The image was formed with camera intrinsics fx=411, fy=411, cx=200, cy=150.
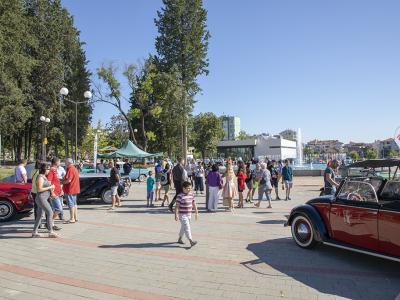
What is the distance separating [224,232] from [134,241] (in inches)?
87.7

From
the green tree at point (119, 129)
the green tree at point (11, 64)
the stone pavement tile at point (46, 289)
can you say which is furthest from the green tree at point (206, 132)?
the stone pavement tile at point (46, 289)

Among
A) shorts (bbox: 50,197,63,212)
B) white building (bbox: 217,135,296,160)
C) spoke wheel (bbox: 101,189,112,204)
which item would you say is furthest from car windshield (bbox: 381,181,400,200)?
white building (bbox: 217,135,296,160)

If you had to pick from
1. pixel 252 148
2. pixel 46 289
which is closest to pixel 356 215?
pixel 46 289

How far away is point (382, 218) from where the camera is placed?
6406 millimetres

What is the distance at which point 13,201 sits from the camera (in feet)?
38.1

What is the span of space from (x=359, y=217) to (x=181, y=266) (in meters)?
3.08

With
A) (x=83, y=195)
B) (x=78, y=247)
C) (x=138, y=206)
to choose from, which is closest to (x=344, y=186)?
(x=78, y=247)

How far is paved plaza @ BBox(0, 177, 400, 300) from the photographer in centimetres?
A: 559

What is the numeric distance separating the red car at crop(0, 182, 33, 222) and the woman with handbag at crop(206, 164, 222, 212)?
17.9ft

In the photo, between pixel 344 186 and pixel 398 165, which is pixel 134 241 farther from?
pixel 398 165

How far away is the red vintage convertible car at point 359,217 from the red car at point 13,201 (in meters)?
7.64

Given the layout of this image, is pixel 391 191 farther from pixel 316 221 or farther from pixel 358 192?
pixel 316 221

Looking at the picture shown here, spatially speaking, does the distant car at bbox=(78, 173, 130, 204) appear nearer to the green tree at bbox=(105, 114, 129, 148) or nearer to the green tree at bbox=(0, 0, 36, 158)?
the green tree at bbox=(0, 0, 36, 158)

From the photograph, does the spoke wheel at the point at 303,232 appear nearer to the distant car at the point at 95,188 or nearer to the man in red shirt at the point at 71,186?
the man in red shirt at the point at 71,186
